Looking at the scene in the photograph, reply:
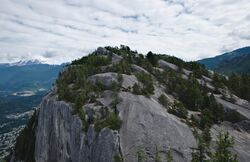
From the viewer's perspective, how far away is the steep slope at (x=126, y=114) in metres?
62.4

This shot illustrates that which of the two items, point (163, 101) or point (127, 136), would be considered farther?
point (163, 101)

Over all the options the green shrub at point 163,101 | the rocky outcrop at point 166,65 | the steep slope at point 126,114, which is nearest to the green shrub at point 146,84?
the steep slope at point 126,114

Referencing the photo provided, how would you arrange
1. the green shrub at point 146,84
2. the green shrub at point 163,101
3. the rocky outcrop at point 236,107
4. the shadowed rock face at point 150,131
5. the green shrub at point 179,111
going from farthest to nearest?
1. the green shrub at point 146,84
2. the rocky outcrop at point 236,107
3. the green shrub at point 163,101
4. the green shrub at point 179,111
5. the shadowed rock face at point 150,131

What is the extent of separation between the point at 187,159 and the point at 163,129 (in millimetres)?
9078

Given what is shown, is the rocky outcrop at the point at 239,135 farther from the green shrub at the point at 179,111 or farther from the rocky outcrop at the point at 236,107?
the green shrub at the point at 179,111

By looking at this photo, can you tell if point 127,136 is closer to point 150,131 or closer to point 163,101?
→ point 150,131

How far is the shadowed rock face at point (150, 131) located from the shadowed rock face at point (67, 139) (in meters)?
3.13

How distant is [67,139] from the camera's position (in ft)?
250

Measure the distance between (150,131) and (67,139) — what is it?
2276 cm

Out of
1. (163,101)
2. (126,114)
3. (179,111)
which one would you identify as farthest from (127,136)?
(163,101)

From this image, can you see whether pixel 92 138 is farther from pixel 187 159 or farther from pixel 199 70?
pixel 199 70

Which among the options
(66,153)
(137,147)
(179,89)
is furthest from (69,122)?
(179,89)

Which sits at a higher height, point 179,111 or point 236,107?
point 179,111

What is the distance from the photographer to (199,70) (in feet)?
372
